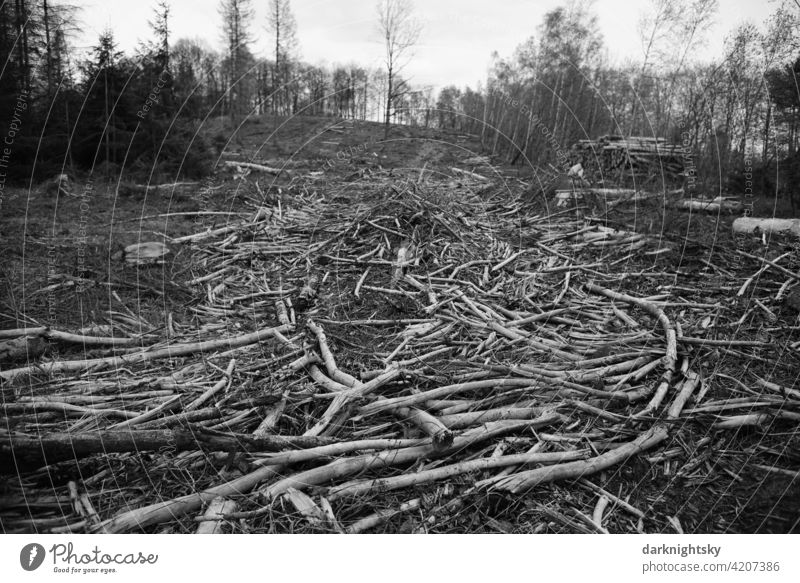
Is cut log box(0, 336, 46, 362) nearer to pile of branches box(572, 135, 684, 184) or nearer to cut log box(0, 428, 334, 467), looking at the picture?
cut log box(0, 428, 334, 467)

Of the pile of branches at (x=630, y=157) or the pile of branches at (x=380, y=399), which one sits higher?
the pile of branches at (x=630, y=157)

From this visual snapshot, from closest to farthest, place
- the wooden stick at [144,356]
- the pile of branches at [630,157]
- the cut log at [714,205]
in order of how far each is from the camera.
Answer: the wooden stick at [144,356] → the cut log at [714,205] → the pile of branches at [630,157]

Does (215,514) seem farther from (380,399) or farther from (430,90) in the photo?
(430,90)

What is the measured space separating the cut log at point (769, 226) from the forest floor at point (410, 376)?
12.6 inches

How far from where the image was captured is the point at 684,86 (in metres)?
5.92

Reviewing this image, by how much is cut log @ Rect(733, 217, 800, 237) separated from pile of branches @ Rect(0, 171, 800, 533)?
1381 millimetres

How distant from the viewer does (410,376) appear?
337 cm

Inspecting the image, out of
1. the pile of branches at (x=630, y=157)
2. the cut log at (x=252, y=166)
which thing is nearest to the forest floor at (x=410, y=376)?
the pile of branches at (x=630, y=157)

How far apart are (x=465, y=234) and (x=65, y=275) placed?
16.6 feet

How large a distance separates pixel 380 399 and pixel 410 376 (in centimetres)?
38

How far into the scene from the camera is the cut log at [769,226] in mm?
6035

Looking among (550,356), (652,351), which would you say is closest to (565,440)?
(550,356)

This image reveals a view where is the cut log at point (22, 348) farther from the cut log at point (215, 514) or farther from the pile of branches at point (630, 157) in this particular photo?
Answer: the pile of branches at point (630, 157)

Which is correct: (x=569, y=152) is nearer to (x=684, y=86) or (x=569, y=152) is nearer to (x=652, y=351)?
(x=684, y=86)
